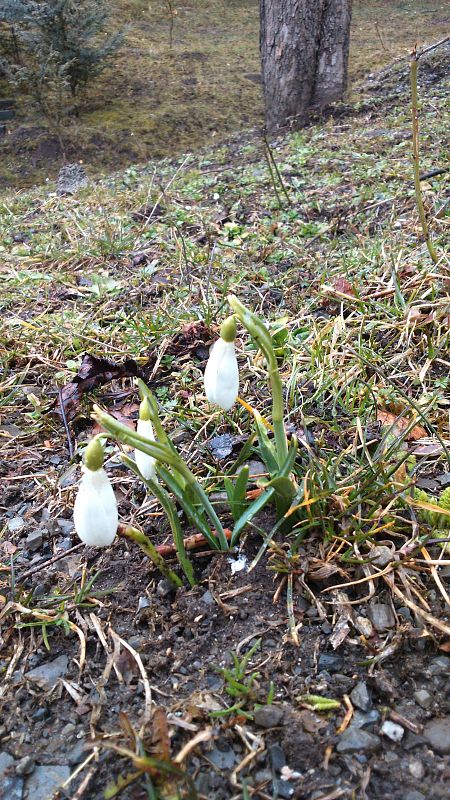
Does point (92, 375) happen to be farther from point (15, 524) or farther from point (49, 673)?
point (49, 673)

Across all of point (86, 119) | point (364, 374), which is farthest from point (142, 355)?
point (86, 119)

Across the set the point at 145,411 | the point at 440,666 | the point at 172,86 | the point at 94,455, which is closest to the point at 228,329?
the point at 145,411

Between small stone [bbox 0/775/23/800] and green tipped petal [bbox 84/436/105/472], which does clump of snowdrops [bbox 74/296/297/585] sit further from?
small stone [bbox 0/775/23/800]

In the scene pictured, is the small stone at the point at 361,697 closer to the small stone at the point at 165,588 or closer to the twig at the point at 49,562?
the small stone at the point at 165,588

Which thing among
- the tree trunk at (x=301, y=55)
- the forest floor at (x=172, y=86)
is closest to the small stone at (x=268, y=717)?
the tree trunk at (x=301, y=55)

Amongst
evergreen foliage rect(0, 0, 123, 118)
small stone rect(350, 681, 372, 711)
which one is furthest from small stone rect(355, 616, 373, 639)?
evergreen foliage rect(0, 0, 123, 118)

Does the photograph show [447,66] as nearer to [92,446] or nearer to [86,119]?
[86,119]
